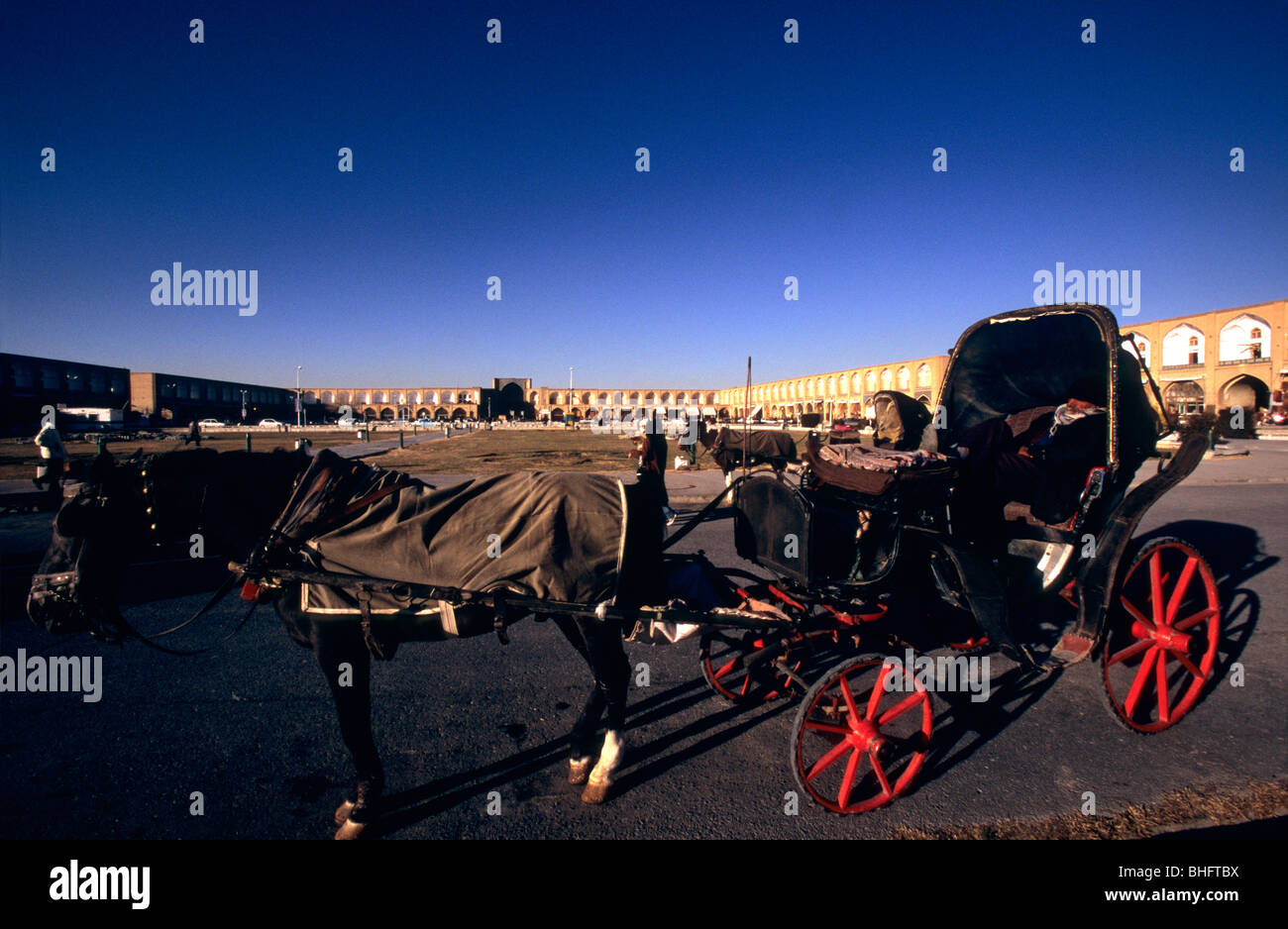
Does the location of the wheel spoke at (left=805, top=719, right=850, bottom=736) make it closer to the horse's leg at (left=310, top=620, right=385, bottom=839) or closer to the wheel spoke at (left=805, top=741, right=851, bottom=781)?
the wheel spoke at (left=805, top=741, right=851, bottom=781)

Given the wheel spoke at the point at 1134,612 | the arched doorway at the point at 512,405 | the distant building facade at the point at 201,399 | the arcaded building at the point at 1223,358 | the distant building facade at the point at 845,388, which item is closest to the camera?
the wheel spoke at the point at 1134,612

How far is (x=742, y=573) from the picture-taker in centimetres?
402

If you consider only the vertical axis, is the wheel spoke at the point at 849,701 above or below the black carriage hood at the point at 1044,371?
below

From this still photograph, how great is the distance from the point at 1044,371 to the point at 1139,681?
2.16m

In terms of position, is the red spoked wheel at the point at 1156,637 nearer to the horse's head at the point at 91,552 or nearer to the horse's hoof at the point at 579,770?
the horse's hoof at the point at 579,770

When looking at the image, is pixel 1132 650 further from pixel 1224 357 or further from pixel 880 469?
pixel 1224 357

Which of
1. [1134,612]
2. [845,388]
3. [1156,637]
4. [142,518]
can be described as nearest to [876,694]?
[1134,612]

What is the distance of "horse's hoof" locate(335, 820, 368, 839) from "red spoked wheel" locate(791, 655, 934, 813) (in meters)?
1.95

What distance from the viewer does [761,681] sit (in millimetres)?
3885

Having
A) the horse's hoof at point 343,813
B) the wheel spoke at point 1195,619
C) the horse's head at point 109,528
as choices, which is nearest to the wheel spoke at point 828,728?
the horse's hoof at point 343,813

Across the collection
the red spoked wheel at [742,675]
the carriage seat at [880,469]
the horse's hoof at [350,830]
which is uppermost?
the carriage seat at [880,469]

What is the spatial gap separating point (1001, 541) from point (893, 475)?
1.37 meters

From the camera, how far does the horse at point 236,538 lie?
240cm

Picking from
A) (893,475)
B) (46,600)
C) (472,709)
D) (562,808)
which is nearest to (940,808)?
(893,475)
